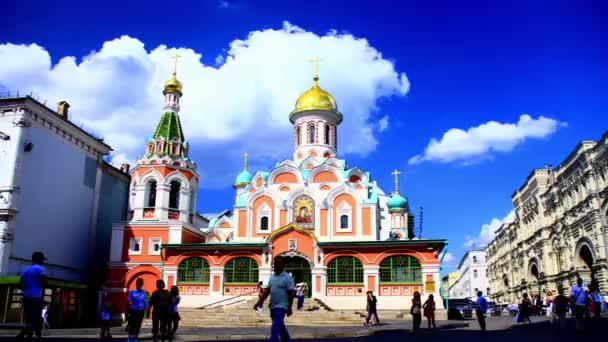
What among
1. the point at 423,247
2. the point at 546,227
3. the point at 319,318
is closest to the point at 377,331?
the point at 319,318

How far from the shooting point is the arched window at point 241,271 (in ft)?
99.9

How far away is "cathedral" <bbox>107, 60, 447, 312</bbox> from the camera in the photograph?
2916 centimetres

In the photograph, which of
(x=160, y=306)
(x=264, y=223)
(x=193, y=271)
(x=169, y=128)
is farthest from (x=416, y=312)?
(x=169, y=128)

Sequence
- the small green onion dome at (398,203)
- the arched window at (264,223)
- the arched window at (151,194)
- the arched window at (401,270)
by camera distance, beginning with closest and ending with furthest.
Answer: the arched window at (401,270)
the arched window at (264,223)
the arched window at (151,194)
the small green onion dome at (398,203)

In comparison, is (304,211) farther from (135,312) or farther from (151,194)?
(135,312)

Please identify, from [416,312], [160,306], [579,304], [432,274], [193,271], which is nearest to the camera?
[160,306]

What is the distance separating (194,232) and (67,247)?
717 cm

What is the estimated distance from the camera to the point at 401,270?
95.3 ft

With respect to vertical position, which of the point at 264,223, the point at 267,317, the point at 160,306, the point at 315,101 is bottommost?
the point at 267,317

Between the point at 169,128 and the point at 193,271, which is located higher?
the point at 169,128

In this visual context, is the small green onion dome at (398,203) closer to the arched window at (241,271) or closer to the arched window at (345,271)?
the arched window at (345,271)

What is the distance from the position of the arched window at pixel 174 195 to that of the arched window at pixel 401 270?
1280 cm

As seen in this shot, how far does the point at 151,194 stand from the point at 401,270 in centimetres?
1527

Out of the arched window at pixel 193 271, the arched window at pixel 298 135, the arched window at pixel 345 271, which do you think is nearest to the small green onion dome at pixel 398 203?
the arched window at pixel 298 135
